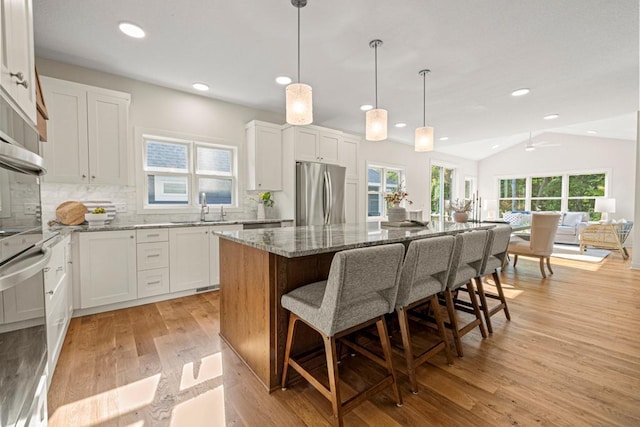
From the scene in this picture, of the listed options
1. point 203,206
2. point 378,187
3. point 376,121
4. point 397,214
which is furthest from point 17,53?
point 378,187

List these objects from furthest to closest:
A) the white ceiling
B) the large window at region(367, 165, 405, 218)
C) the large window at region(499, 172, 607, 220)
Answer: the large window at region(499, 172, 607, 220)
the large window at region(367, 165, 405, 218)
the white ceiling

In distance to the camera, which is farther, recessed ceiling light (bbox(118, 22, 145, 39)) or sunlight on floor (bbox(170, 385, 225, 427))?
recessed ceiling light (bbox(118, 22, 145, 39))

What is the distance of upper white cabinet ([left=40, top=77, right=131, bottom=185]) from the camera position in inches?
108

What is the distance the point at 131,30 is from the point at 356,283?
2.83 m

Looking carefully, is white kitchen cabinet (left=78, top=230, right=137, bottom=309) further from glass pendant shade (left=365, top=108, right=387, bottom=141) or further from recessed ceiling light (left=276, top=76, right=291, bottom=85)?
glass pendant shade (left=365, top=108, right=387, bottom=141)

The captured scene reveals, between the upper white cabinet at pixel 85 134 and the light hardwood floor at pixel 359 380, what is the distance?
1475 millimetres

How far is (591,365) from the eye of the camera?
6.35ft

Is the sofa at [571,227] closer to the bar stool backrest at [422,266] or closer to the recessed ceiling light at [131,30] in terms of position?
the bar stool backrest at [422,266]

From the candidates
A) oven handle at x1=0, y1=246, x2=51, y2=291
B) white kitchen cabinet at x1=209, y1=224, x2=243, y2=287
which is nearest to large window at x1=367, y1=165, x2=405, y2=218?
white kitchen cabinet at x1=209, y1=224, x2=243, y2=287

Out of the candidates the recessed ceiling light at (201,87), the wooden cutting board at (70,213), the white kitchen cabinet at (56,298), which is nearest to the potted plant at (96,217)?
the wooden cutting board at (70,213)

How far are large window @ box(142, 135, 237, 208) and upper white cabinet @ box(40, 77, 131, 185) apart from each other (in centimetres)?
42

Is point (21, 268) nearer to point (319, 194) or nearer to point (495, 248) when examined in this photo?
point (495, 248)

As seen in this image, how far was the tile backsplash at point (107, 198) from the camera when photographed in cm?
290

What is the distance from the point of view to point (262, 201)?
4324 mm
